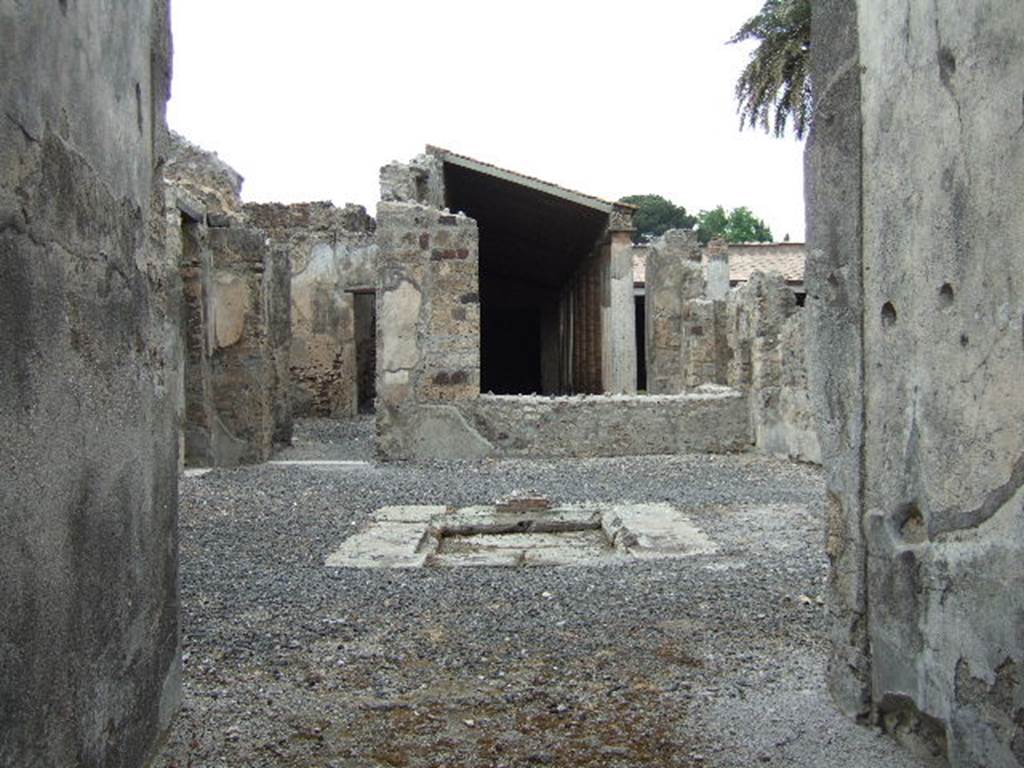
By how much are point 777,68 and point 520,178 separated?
6.26 meters

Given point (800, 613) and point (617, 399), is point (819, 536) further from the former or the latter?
point (617, 399)

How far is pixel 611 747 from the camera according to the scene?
2855 mm

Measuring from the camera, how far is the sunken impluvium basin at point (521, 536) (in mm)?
5578

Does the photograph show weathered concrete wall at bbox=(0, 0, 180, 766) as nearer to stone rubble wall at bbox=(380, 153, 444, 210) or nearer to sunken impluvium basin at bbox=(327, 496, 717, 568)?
sunken impluvium basin at bbox=(327, 496, 717, 568)

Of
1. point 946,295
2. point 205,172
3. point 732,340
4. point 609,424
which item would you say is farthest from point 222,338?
point 946,295

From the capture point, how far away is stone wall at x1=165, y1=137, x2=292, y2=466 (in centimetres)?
983

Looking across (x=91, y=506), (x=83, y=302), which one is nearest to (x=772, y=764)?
(x=91, y=506)

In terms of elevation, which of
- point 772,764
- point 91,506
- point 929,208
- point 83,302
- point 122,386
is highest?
point 929,208

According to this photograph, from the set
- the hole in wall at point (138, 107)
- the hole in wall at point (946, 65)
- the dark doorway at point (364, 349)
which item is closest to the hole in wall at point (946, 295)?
the hole in wall at point (946, 65)

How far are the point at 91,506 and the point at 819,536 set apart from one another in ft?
15.0

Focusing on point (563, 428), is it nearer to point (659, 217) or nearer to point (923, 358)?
point (923, 358)

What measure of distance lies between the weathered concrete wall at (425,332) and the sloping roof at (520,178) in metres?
2.60

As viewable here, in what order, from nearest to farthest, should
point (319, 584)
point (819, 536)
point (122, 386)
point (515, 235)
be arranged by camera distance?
point (122, 386) < point (319, 584) < point (819, 536) < point (515, 235)

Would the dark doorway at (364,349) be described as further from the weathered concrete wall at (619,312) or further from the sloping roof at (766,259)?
the sloping roof at (766,259)
